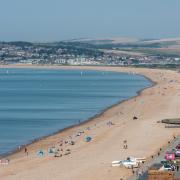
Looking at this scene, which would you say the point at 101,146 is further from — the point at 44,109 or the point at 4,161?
the point at 44,109

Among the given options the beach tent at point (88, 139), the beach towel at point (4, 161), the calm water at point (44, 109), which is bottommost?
the calm water at point (44, 109)

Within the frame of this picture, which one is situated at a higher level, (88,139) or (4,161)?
(4,161)

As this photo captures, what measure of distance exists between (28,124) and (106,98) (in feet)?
79.4

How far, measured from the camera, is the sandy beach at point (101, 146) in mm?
30156

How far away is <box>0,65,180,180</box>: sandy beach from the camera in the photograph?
30156 millimetres

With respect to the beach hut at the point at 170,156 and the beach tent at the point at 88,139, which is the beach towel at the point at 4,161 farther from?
the beach hut at the point at 170,156

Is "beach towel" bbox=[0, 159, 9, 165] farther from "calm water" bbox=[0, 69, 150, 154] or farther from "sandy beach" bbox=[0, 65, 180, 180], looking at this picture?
"calm water" bbox=[0, 69, 150, 154]

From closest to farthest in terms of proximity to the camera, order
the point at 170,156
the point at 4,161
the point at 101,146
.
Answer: the point at 170,156, the point at 4,161, the point at 101,146

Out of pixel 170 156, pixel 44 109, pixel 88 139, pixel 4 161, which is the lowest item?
pixel 44 109

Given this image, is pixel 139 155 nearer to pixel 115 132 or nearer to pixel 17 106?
pixel 115 132

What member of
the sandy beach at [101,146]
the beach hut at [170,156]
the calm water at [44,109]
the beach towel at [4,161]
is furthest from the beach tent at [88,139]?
the beach hut at [170,156]

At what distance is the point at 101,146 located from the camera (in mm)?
38094

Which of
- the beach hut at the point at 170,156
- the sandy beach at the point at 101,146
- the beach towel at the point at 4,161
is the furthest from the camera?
the beach towel at the point at 4,161

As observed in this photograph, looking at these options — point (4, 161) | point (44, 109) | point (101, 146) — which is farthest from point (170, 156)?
point (44, 109)
